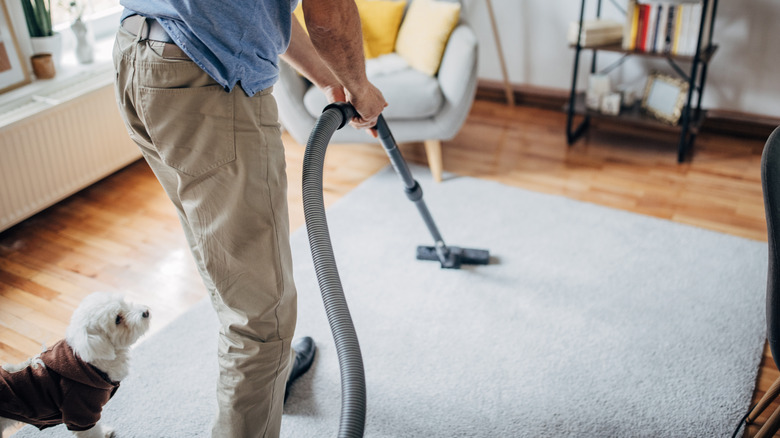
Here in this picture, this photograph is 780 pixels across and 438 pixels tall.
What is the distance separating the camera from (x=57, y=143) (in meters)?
2.63

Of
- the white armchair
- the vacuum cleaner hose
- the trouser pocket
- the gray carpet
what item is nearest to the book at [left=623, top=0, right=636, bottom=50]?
the white armchair

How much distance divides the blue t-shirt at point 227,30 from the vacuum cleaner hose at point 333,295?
193mm

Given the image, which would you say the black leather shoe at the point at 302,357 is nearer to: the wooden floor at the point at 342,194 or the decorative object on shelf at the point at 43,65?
the wooden floor at the point at 342,194

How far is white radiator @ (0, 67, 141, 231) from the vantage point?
2.48 metres

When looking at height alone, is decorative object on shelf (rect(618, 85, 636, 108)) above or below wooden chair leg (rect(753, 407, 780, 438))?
below

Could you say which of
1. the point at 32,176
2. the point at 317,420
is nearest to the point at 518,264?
the point at 317,420

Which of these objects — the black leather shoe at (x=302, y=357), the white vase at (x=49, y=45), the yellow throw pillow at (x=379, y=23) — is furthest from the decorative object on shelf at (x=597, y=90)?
the white vase at (x=49, y=45)

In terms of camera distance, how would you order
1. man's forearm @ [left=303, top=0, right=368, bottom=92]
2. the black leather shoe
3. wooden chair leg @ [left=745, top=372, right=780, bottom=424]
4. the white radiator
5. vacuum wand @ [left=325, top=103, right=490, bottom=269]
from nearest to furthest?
man's forearm @ [left=303, top=0, right=368, bottom=92] → wooden chair leg @ [left=745, top=372, right=780, bottom=424] → the black leather shoe → vacuum wand @ [left=325, top=103, right=490, bottom=269] → the white radiator

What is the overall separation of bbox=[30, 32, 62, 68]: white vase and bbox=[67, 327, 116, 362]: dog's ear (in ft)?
5.69

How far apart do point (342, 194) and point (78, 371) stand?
1.57 m

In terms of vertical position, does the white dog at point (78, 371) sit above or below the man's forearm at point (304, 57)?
below

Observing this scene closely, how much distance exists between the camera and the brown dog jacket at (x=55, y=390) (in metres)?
1.42

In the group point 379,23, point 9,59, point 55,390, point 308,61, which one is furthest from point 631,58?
point 55,390

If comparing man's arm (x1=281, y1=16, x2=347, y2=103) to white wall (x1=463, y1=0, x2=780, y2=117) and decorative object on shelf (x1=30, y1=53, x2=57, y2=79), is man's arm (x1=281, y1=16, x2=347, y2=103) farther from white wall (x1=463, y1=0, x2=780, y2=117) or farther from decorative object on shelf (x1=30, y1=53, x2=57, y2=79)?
decorative object on shelf (x1=30, y1=53, x2=57, y2=79)
